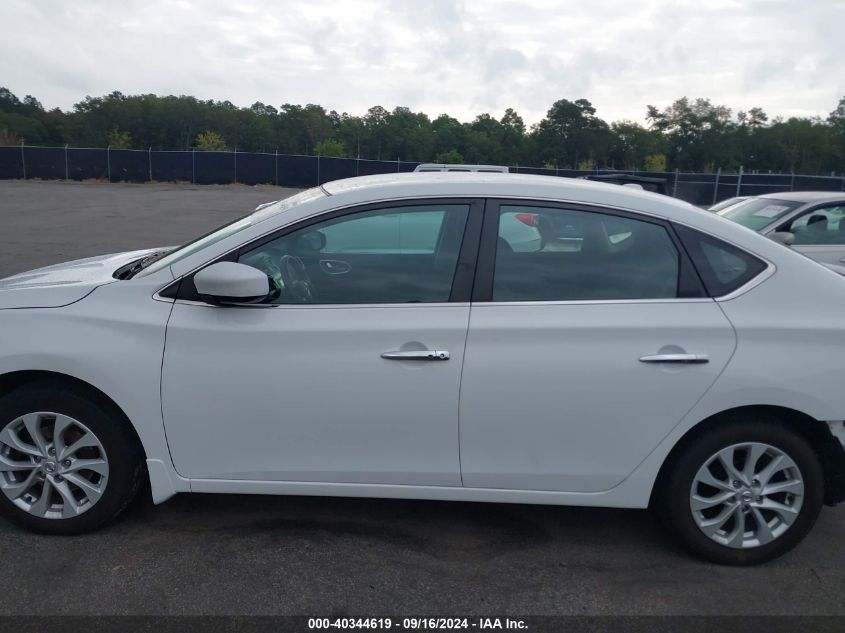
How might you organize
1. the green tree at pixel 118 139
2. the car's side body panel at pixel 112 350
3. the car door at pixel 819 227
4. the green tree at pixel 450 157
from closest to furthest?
the car's side body panel at pixel 112 350, the car door at pixel 819 227, the green tree at pixel 450 157, the green tree at pixel 118 139

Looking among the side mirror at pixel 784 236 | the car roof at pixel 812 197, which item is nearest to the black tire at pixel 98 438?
the side mirror at pixel 784 236

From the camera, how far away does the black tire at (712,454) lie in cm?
339

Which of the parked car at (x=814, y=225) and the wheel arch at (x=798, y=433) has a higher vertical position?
the parked car at (x=814, y=225)

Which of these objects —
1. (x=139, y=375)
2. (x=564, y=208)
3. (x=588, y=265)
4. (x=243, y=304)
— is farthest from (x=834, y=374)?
(x=139, y=375)

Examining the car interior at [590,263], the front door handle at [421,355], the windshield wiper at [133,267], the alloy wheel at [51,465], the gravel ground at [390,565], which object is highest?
the car interior at [590,263]

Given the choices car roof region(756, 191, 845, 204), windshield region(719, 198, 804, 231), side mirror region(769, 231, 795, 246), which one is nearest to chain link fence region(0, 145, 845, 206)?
windshield region(719, 198, 804, 231)

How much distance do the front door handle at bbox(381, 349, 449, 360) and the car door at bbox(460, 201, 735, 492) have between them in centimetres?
11

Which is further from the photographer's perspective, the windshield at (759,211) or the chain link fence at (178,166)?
the chain link fence at (178,166)

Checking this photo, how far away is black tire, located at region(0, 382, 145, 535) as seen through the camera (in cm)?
348

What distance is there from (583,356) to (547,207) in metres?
0.72

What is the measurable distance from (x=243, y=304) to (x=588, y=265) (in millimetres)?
1548

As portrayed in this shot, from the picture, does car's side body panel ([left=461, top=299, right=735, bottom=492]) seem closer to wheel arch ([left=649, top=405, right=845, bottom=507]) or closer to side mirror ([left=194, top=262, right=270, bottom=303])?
wheel arch ([left=649, top=405, right=845, bottom=507])

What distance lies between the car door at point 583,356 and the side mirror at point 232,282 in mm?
931

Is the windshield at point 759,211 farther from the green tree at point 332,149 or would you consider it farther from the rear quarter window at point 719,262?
the green tree at point 332,149
